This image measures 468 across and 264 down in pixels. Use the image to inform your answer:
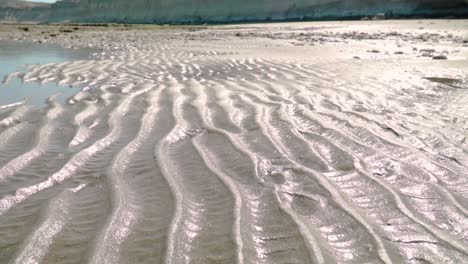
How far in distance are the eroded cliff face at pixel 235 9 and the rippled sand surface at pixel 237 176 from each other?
23.2 m

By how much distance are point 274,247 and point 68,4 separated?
2974 inches

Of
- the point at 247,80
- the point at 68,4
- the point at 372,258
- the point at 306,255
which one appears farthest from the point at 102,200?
the point at 68,4

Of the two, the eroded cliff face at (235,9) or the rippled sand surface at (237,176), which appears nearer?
the rippled sand surface at (237,176)

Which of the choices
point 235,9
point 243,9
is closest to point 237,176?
point 243,9

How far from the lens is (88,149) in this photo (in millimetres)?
3082

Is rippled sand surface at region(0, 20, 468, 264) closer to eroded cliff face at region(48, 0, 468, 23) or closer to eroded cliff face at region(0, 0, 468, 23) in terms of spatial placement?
eroded cliff face at region(0, 0, 468, 23)

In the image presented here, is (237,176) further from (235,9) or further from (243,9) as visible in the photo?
(235,9)

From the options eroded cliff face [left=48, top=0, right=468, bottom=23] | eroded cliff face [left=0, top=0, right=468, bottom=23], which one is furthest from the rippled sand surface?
eroded cliff face [left=48, top=0, right=468, bottom=23]

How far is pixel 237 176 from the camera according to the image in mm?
2660

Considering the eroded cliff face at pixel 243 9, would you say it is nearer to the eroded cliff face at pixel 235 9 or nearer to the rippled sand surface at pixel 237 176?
the eroded cliff face at pixel 235 9

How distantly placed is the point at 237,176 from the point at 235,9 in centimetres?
4067

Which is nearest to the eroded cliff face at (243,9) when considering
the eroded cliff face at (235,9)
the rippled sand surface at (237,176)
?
the eroded cliff face at (235,9)

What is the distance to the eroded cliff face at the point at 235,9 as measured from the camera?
86.1ft

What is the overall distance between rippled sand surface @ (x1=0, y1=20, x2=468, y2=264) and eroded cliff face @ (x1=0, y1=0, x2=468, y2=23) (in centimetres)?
2322
